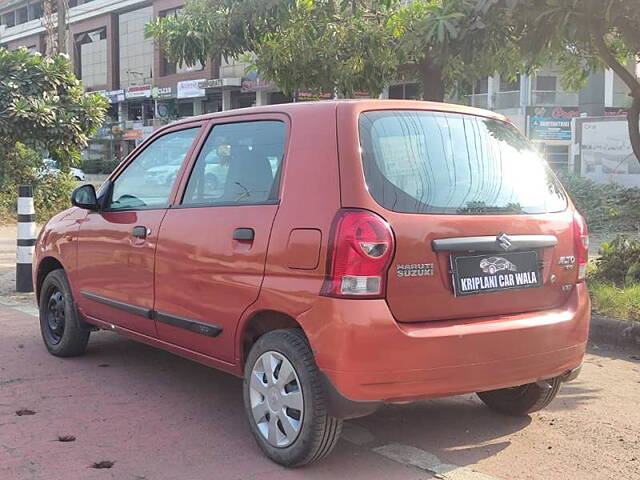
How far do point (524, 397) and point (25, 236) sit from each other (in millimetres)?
5883

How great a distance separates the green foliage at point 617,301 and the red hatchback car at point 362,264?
2397mm

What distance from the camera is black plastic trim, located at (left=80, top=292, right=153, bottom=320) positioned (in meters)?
4.52

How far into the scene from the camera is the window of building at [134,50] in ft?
162

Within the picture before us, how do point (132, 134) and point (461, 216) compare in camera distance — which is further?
point (132, 134)

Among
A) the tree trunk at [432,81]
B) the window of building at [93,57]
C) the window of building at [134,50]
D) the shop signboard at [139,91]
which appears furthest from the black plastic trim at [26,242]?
the window of building at [93,57]

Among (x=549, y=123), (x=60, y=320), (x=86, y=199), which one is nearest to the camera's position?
(x=86, y=199)

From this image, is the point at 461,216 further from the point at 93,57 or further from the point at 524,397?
the point at 93,57

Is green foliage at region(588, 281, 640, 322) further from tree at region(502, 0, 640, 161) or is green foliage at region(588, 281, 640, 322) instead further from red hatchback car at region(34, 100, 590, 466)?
red hatchback car at region(34, 100, 590, 466)

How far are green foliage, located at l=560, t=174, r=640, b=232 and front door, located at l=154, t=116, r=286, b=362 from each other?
10.3 m

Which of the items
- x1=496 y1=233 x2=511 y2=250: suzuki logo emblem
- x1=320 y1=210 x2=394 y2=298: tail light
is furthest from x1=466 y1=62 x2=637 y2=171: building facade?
x1=320 y1=210 x2=394 y2=298: tail light

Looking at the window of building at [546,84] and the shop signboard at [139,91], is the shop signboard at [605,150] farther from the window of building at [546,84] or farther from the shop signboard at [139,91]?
the shop signboard at [139,91]

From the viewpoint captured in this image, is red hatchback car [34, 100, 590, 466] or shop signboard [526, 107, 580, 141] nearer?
red hatchback car [34, 100, 590, 466]

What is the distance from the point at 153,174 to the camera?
15.8ft

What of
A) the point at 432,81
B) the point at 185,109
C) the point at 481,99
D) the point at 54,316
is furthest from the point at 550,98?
the point at 54,316
